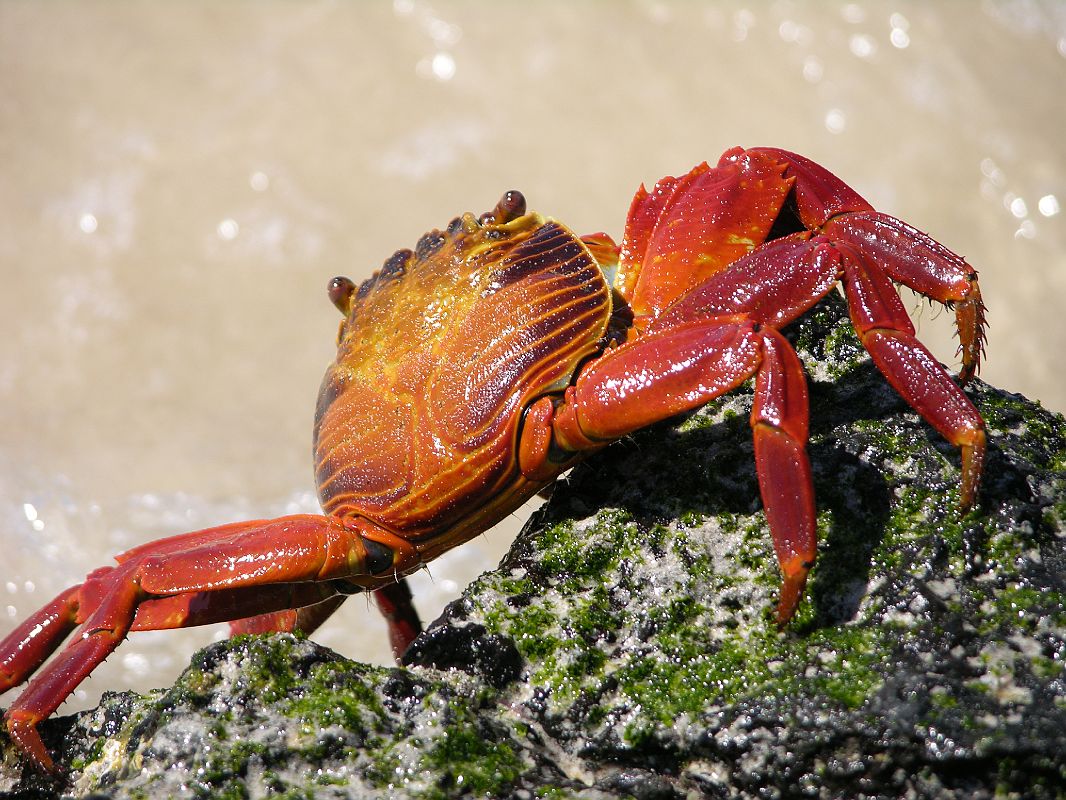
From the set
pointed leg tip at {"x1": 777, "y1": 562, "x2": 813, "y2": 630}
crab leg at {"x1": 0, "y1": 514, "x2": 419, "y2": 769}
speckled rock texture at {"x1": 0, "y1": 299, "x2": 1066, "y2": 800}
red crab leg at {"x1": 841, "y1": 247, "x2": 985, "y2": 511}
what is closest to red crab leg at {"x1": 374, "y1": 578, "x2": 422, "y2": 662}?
crab leg at {"x1": 0, "y1": 514, "x2": 419, "y2": 769}

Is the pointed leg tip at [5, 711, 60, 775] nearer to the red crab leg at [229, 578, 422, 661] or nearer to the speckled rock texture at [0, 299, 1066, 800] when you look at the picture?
the speckled rock texture at [0, 299, 1066, 800]

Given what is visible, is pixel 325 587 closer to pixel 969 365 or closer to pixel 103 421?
pixel 969 365

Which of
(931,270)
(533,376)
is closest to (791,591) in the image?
(533,376)

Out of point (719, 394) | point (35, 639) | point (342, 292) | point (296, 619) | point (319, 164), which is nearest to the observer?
point (719, 394)

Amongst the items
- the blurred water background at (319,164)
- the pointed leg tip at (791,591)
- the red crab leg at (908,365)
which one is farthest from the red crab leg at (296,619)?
the blurred water background at (319,164)

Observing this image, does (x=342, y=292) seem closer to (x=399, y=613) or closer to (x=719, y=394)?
(x=399, y=613)

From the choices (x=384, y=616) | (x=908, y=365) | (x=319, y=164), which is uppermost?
(x=319, y=164)
